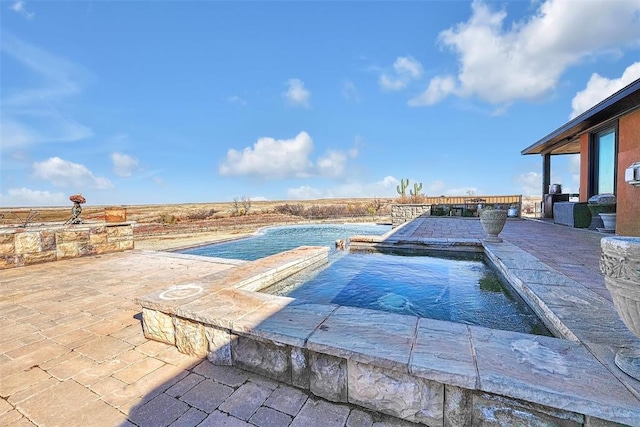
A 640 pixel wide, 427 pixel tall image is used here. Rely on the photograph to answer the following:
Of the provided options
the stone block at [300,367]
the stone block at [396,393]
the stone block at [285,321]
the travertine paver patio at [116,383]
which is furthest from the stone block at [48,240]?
the stone block at [396,393]

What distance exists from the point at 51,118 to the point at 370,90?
1177 cm

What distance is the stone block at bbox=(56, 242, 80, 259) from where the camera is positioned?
4838 millimetres

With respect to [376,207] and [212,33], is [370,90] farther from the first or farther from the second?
[376,207]

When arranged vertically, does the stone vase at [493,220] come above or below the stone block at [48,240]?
above

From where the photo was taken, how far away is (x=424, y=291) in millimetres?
3055

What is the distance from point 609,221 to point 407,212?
309 inches

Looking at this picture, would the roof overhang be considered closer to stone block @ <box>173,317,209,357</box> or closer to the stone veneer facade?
stone block @ <box>173,317,209,357</box>

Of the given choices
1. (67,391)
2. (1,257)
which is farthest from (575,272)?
(1,257)

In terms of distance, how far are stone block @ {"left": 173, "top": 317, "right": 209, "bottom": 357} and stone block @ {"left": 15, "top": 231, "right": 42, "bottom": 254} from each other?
182 inches

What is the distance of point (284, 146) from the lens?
715 inches

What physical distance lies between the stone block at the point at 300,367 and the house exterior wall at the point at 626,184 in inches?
266

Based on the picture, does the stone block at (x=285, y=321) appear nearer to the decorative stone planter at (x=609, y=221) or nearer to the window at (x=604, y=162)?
the decorative stone planter at (x=609, y=221)

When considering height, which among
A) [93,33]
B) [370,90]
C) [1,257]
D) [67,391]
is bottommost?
[67,391]

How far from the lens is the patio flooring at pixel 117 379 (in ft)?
4.28
